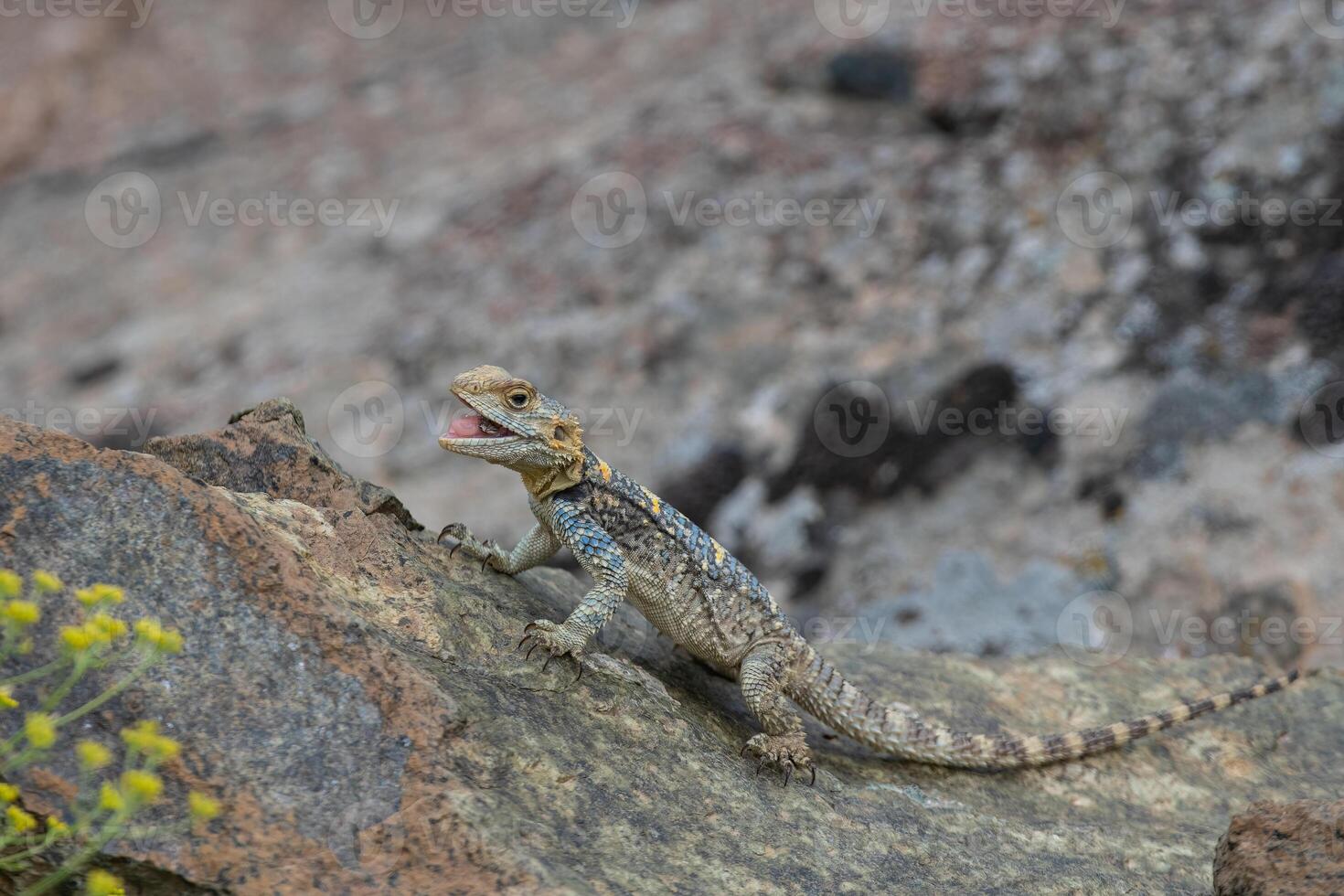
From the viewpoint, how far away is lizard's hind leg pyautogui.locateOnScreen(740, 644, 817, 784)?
5.11m

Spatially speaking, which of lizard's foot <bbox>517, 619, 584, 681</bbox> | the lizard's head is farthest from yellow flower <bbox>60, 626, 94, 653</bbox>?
the lizard's head

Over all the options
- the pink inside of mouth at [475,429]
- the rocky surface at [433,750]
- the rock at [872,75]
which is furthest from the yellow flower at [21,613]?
the rock at [872,75]

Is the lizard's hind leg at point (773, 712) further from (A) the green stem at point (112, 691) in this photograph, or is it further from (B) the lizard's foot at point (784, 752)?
(A) the green stem at point (112, 691)

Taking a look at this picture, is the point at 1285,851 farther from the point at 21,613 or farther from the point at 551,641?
the point at 21,613

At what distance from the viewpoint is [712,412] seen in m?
10.1

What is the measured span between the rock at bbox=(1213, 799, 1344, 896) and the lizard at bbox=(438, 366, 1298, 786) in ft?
5.41

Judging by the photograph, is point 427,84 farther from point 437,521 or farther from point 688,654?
point 688,654

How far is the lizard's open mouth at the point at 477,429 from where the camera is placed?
5219 mm

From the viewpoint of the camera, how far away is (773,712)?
5336 mm

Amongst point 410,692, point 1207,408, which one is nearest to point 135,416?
point 410,692

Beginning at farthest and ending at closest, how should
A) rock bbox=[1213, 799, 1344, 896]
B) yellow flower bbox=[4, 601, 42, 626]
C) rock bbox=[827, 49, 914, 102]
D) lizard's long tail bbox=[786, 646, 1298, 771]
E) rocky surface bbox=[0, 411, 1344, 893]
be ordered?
rock bbox=[827, 49, 914, 102], lizard's long tail bbox=[786, 646, 1298, 771], rock bbox=[1213, 799, 1344, 896], rocky surface bbox=[0, 411, 1344, 893], yellow flower bbox=[4, 601, 42, 626]

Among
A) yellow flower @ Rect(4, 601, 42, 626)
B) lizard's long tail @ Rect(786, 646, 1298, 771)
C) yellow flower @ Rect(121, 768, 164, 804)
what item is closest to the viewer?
yellow flower @ Rect(121, 768, 164, 804)

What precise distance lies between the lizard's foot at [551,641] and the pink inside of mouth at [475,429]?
2.83ft

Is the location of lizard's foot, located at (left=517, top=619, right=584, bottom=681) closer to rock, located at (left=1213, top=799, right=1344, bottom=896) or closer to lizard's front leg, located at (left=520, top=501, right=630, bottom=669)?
lizard's front leg, located at (left=520, top=501, right=630, bottom=669)
